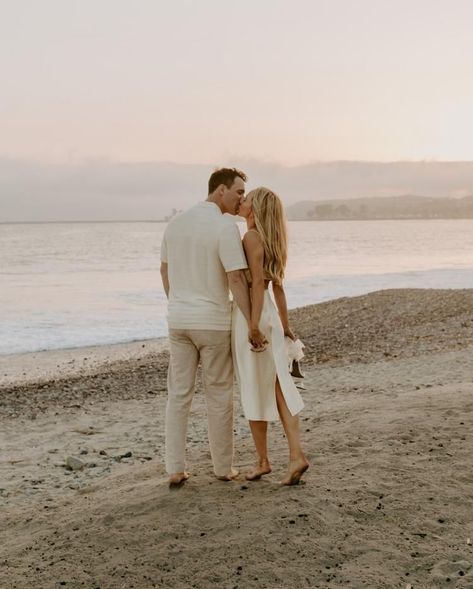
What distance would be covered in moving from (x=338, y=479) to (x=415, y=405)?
93.2 inches

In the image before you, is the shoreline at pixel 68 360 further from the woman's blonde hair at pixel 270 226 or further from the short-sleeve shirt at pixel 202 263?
the woman's blonde hair at pixel 270 226

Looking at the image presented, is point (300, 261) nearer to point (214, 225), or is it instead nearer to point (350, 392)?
point (350, 392)

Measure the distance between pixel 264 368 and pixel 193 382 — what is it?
→ 47 cm

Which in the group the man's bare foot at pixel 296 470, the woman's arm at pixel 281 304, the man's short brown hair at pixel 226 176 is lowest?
the man's bare foot at pixel 296 470

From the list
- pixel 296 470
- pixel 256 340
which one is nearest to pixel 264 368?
pixel 256 340

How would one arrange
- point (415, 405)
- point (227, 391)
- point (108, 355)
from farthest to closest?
point (108, 355) < point (415, 405) < point (227, 391)

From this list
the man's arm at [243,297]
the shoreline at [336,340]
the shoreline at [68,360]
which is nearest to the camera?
the man's arm at [243,297]

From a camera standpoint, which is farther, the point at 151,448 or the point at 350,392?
the point at 350,392

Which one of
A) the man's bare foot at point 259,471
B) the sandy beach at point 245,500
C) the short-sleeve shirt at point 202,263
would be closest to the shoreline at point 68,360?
the sandy beach at point 245,500

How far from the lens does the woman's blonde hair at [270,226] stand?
4.66 m

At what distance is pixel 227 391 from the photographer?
489 centimetres

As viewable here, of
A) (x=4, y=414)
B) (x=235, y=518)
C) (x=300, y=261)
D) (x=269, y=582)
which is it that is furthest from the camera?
(x=300, y=261)

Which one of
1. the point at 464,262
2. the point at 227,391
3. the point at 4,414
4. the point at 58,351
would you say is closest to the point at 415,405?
the point at 227,391

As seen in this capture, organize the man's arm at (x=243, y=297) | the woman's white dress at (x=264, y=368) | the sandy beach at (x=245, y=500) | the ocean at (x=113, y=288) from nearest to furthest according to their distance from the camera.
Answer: the sandy beach at (x=245, y=500) → the man's arm at (x=243, y=297) → the woman's white dress at (x=264, y=368) → the ocean at (x=113, y=288)
